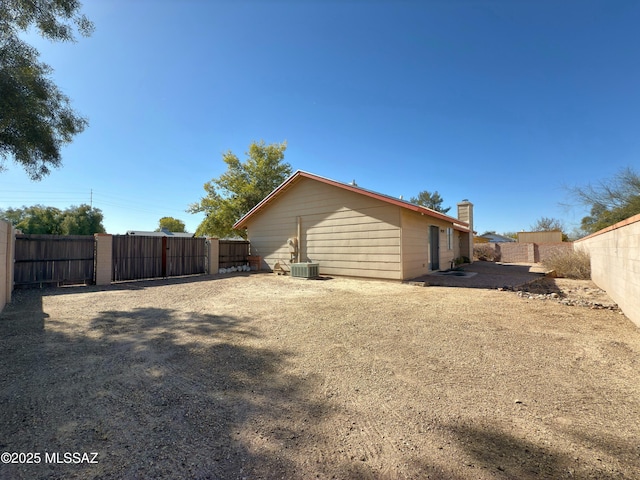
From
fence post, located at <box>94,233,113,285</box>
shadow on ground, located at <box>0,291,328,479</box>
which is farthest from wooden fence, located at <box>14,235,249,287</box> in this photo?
shadow on ground, located at <box>0,291,328,479</box>

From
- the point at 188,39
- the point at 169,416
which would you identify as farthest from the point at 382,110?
the point at 169,416

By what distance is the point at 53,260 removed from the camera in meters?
8.77

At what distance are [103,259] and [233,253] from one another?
5602mm

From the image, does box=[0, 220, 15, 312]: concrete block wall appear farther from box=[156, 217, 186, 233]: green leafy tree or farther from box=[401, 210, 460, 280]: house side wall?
box=[156, 217, 186, 233]: green leafy tree

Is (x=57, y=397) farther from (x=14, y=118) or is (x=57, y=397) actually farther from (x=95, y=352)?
(x=14, y=118)

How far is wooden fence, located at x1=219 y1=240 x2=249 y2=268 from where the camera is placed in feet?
45.0

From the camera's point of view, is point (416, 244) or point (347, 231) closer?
point (416, 244)

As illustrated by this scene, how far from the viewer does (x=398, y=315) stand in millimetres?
5223

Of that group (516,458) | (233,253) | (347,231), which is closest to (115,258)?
(233,253)

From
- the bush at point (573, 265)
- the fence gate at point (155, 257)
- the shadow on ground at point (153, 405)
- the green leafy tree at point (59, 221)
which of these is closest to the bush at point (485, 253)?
the bush at point (573, 265)

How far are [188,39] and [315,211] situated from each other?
7317mm

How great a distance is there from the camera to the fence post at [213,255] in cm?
1292

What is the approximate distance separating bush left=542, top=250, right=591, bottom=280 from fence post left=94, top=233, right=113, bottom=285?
1858cm

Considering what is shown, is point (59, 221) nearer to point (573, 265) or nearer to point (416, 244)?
point (416, 244)
